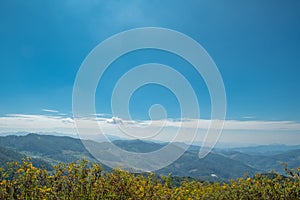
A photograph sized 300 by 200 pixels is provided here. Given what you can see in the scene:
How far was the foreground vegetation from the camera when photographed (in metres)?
5.93

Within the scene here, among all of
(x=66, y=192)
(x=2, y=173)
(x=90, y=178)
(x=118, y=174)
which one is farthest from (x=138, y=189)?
(x=2, y=173)

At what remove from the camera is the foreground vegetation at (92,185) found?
5926 millimetres

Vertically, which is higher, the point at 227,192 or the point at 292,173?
the point at 292,173

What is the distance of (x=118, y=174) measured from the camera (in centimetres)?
718

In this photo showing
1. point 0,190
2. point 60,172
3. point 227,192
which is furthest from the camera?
point 227,192

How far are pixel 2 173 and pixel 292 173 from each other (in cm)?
748

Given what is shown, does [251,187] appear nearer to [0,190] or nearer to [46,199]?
[46,199]

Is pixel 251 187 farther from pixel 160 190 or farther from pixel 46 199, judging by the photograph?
pixel 46 199

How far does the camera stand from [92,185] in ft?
22.0

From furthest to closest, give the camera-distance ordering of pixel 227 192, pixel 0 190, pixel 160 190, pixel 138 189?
pixel 227 192 → pixel 160 190 → pixel 138 189 → pixel 0 190

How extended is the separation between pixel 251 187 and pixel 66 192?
16.9ft

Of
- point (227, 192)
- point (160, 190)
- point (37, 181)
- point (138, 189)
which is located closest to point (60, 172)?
point (37, 181)

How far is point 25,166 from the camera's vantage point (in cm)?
598

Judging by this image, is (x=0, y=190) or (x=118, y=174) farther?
(x=118, y=174)
